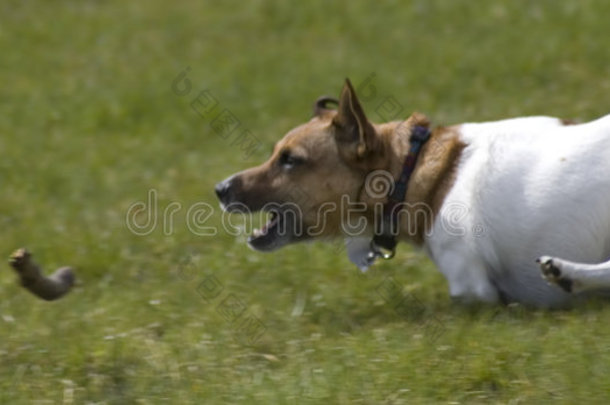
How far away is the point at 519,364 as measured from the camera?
468 cm

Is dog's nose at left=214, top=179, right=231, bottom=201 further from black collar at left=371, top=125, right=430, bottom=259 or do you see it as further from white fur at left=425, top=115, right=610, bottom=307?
white fur at left=425, top=115, right=610, bottom=307

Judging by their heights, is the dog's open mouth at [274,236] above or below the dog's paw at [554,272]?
above

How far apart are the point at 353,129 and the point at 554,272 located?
1.52 meters

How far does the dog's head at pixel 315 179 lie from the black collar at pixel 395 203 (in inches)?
4.4

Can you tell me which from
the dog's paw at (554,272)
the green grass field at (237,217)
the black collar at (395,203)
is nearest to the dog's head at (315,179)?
the black collar at (395,203)

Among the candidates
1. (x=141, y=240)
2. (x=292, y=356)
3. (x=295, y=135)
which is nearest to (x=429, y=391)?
(x=292, y=356)

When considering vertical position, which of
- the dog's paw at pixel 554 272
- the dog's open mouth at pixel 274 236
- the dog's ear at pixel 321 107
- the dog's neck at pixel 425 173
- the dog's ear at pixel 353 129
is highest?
the dog's ear at pixel 321 107

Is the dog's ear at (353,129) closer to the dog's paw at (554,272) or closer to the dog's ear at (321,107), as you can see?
the dog's ear at (321,107)

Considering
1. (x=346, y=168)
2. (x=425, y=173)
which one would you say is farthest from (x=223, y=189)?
(x=425, y=173)

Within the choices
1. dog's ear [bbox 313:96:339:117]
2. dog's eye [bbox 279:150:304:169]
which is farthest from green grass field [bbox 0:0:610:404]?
dog's ear [bbox 313:96:339:117]

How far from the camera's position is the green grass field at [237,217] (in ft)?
16.1

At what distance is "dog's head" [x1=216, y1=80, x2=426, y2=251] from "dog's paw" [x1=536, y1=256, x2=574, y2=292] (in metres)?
1.27

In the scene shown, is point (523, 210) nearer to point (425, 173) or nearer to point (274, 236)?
point (425, 173)

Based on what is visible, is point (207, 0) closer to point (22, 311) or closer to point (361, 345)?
point (22, 311)
